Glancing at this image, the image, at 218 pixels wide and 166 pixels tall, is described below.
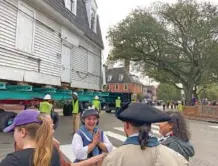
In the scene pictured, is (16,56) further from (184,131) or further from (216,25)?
(216,25)

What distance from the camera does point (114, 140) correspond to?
41.5ft

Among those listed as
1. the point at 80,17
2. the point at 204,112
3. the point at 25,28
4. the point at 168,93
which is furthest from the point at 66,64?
the point at 168,93

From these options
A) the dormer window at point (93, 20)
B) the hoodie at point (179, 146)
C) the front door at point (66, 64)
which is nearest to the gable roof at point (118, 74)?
the dormer window at point (93, 20)

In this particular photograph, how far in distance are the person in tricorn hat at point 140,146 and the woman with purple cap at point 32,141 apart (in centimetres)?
46

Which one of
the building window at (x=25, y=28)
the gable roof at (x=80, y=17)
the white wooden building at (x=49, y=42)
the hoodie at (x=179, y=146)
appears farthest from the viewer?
the gable roof at (x=80, y=17)

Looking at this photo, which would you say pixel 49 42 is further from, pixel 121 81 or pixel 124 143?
pixel 121 81

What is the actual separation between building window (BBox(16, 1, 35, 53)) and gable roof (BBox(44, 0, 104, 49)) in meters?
1.23

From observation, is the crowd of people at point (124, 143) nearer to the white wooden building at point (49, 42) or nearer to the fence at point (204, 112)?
the white wooden building at point (49, 42)

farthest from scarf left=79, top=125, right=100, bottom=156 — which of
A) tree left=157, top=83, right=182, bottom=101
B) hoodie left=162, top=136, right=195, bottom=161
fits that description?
tree left=157, top=83, right=182, bottom=101

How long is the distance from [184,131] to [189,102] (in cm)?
3680

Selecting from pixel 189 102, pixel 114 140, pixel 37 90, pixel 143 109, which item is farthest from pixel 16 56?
pixel 189 102

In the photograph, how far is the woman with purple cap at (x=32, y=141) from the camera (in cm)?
245

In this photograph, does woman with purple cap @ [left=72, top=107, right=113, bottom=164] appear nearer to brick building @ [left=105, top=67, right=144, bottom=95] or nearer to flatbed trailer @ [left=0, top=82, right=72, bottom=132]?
flatbed trailer @ [left=0, top=82, right=72, bottom=132]

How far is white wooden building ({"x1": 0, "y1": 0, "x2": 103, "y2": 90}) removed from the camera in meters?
11.1
